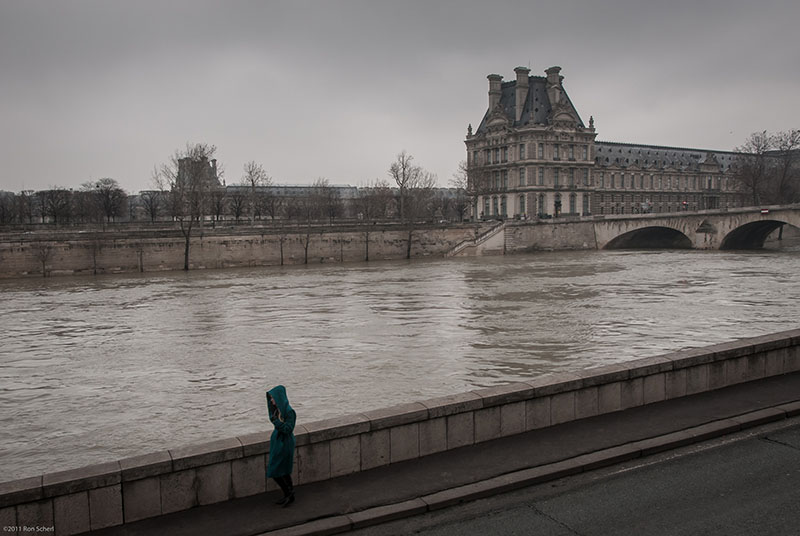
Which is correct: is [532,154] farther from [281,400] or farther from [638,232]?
[281,400]

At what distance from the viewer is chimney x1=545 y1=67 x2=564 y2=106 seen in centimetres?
8750

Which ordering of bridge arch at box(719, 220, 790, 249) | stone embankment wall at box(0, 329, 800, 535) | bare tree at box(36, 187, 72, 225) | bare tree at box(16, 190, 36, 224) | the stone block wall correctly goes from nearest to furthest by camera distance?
1. stone embankment wall at box(0, 329, 800, 535)
2. bridge arch at box(719, 220, 790, 249)
3. the stone block wall
4. bare tree at box(36, 187, 72, 225)
5. bare tree at box(16, 190, 36, 224)

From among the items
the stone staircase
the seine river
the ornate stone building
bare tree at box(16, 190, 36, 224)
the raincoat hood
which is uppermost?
the ornate stone building

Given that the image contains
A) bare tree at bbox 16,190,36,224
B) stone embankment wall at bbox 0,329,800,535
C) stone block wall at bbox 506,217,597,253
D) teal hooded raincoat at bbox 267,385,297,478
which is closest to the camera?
stone embankment wall at bbox 0,329,800,535

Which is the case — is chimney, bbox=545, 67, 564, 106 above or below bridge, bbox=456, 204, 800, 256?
above

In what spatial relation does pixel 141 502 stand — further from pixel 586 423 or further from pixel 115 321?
pixel 115 321

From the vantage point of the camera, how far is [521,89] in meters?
88.1

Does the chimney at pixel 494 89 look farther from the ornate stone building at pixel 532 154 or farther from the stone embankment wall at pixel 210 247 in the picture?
the stone embankment wall at pixel 210 247

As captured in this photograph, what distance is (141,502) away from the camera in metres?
6.99

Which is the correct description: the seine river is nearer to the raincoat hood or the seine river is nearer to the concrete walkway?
the concrete walkway

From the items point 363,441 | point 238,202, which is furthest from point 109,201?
point 363,441

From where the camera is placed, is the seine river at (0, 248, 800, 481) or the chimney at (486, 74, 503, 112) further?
the chimney at (486, 74, 503, 112)

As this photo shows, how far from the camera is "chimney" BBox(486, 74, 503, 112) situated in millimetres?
90500

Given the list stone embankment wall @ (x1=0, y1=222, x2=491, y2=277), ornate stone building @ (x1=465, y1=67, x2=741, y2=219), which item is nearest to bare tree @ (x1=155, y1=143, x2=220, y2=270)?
stone embankment wall @ (x1=0, y1=222, x2=491, y2=277)
